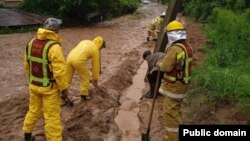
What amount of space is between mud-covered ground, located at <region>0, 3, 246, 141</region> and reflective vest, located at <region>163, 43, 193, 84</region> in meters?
1.52

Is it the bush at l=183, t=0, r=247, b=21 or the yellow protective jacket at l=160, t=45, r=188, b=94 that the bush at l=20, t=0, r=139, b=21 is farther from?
the yellow protective jacket at l=160, t=45, r=188, b=94

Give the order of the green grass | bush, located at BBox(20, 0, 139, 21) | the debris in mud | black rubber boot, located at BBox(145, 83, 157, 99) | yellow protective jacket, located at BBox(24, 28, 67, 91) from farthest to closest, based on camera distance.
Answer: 1. bush, located at BBox(20, 0, 139, 21)
2. black rubber boot, located at BBox(145, 83, 157, 99)
3. the green grass
4. the debris in mud
5. yellow protective jacket, located at BBox(24, 28, 67, 91)

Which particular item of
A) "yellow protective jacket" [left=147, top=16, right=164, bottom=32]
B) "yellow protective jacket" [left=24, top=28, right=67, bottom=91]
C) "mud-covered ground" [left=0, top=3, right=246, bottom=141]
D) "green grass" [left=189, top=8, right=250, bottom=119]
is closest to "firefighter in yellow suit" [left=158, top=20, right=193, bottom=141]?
"mud-covered ground" [left=0, top=3, right=246, bottom=141]

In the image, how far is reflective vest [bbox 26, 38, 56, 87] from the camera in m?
6.27

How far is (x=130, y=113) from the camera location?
29.4ft

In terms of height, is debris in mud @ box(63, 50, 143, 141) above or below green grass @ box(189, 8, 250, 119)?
below

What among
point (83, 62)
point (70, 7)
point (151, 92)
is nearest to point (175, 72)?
point (83, 62)

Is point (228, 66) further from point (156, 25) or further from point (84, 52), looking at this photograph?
point (156, 25)

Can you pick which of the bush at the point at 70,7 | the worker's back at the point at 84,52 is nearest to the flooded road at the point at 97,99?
the worker's back at the point at 84,52

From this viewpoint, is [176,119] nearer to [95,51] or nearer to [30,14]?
[95,51]

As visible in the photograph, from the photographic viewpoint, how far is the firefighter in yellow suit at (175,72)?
6.23 m

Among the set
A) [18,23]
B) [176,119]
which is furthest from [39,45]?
[18,23]

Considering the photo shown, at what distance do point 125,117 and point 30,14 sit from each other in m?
15.5

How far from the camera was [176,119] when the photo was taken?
6434mm
